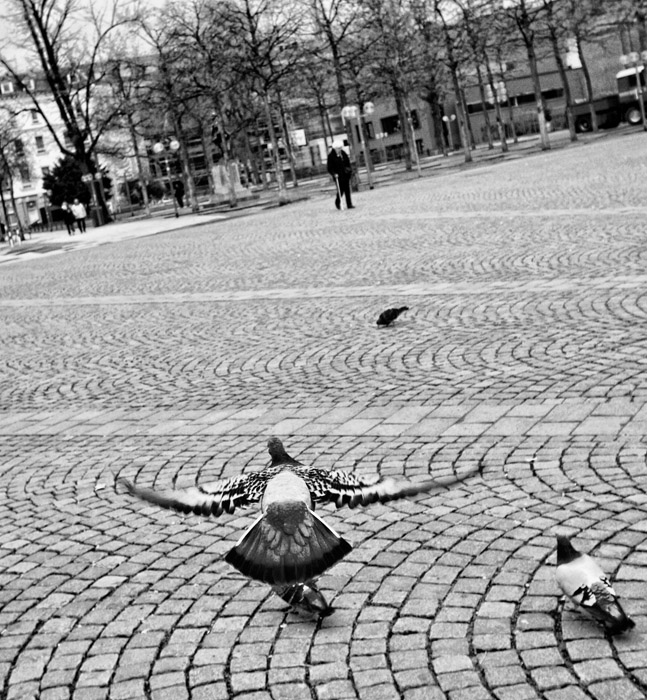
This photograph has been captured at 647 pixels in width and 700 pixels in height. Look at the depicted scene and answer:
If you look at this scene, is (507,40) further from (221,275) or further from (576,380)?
(576,380)

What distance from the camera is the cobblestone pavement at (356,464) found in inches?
159

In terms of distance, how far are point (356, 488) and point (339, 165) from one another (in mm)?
24606

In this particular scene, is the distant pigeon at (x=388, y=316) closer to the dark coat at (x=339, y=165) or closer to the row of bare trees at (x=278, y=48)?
the dark coat at (x=339, y=165)

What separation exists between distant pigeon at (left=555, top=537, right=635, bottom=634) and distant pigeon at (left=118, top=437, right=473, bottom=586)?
1.61 feet

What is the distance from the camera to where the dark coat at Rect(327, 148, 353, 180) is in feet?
91.2

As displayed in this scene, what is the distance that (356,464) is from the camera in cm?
655

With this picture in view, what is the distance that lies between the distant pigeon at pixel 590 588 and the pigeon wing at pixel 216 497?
1085 mm

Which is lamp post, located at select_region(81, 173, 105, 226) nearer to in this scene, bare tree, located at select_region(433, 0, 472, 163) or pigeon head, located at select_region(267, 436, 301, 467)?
bare tree, located at select_region(433, 0, 472, 163)

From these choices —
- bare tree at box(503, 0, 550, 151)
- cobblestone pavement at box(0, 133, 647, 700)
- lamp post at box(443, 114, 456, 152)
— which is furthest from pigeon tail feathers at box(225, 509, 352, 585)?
lamp post at box(443, 114, 456, 152)

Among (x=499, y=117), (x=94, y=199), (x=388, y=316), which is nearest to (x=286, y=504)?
(x=388, y=316)

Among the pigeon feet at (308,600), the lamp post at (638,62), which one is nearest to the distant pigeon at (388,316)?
the pigeon feet at (308,600)

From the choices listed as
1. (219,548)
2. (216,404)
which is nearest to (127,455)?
(216,404)

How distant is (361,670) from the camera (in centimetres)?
390

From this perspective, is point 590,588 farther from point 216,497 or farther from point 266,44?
point 266,44
